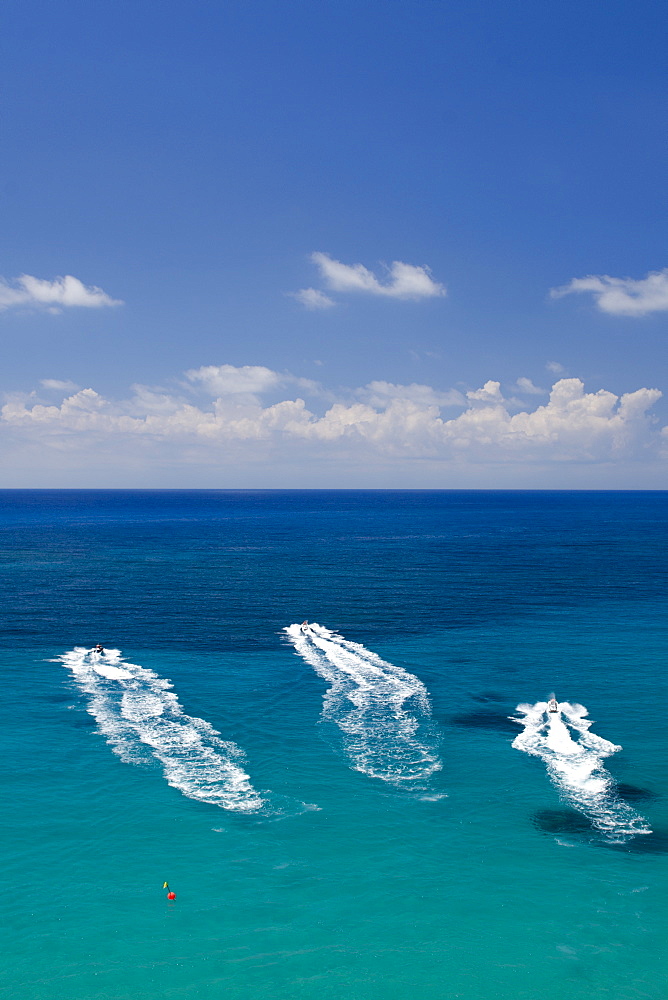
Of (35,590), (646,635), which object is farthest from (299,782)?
(35,590)

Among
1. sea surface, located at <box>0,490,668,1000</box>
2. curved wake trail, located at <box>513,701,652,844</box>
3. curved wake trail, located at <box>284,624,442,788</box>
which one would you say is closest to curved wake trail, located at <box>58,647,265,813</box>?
sea surface, located at <box>0,490,668,1000</box>

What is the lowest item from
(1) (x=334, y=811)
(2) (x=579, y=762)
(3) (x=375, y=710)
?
(1) (x=334, y=811)

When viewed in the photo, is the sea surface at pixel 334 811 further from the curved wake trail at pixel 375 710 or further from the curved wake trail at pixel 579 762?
the curved wake trail at pixel 375 710

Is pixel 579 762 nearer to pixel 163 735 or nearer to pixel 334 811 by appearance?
pixel 334 811

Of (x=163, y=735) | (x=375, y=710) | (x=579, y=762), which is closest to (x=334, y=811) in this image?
(x=375, y=710)

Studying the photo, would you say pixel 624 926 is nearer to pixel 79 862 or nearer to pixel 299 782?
pixel 299 782

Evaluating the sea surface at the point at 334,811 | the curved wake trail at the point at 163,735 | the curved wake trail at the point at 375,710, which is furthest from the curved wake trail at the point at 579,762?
the curved wake trail at the point at 163,735
